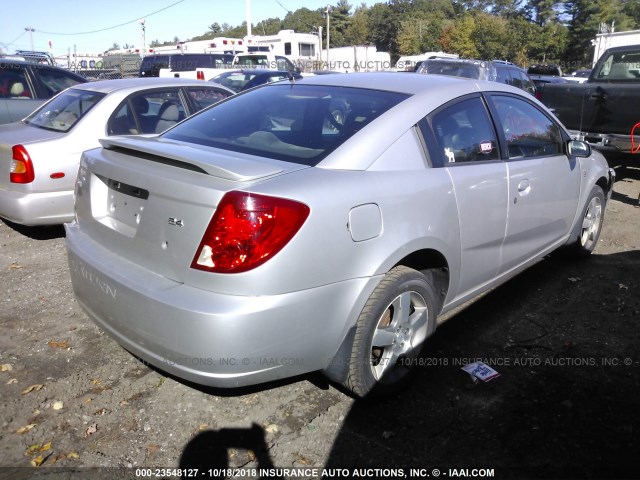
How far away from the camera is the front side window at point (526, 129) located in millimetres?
3740

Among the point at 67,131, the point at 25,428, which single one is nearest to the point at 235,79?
the point at 67,131

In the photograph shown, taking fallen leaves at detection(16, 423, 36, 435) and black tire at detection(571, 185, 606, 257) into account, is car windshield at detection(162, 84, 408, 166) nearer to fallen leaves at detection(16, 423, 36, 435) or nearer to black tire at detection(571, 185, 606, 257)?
fallen leaves at detection(16, 423, 36, 435)

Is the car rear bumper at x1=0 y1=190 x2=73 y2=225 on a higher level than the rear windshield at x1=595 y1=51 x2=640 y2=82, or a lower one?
lower

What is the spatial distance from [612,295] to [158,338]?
361 cm

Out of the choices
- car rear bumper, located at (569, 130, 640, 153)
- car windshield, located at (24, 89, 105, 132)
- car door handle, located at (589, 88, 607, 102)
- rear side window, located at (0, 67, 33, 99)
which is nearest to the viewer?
car windshield, located at (24, 89, 105, 132)

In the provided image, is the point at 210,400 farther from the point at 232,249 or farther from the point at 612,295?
the point at 612,295

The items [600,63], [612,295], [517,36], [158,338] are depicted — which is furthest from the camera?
[517,36]

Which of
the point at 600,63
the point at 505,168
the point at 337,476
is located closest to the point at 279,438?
the point at 337,476

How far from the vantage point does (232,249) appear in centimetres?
228

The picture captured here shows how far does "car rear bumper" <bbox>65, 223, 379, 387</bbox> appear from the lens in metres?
2.26

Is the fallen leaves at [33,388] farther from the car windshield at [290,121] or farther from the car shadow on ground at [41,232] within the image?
the car shadow on ground at [41,232]

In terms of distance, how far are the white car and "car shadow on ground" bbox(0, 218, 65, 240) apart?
63 centimetres

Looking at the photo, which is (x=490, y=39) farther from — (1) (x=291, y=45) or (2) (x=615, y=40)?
(2) (x=615, y=40)

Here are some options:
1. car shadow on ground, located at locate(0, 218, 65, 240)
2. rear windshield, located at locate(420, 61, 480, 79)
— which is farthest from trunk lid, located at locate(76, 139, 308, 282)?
rear windshield, located at locate(420, 61, 480, 79)
